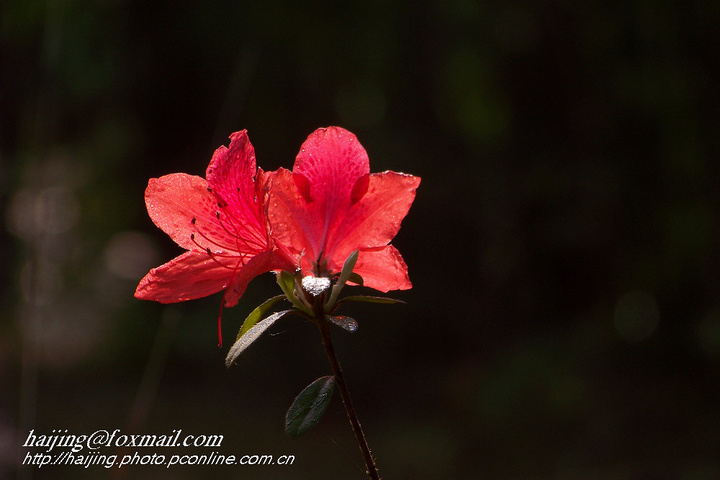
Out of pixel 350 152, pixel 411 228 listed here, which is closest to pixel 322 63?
pixel 411 228

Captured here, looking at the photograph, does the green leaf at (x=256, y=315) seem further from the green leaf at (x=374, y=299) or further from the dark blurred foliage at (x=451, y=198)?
the dark blurred foliage at (x=451, y=198)

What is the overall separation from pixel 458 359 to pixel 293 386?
3.29 feet

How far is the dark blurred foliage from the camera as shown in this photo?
3.39m

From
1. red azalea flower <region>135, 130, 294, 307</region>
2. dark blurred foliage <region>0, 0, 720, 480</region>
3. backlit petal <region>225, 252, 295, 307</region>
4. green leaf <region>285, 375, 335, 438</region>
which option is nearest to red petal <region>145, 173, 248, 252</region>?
red azalea flower <region>135, 130, 294, 307</region>

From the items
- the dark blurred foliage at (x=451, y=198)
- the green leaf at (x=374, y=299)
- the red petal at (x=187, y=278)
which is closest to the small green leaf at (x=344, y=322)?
the green leaf at (x=374, y=299)

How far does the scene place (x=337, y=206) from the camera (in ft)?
2.34

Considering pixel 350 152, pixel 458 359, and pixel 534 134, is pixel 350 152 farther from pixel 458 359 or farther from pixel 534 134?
pixel 458 359

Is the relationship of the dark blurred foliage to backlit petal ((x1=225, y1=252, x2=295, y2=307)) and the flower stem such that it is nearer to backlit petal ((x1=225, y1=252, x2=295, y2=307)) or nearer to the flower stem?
backlit petal ((x1=225, y1=252, x2=295, y2=307))

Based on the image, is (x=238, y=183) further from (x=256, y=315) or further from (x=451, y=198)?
(x=451, y=198)

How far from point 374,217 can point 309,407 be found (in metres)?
0.21

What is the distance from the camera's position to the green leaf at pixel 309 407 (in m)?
0.59

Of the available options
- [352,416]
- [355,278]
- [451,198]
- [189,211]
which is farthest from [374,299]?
[451,198]

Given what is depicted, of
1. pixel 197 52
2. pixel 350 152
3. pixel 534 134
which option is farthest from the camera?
pixel 197 52

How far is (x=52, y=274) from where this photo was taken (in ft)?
15.2
